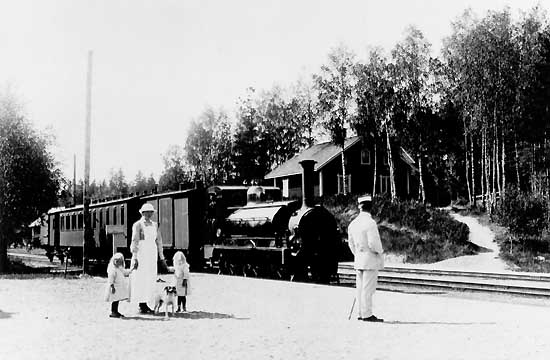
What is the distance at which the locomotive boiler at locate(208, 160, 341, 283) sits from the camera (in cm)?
1678

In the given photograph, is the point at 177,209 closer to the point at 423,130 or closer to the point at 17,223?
the point at 17,223

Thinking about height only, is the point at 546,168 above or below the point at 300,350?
above

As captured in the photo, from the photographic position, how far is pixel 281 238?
1725 centimetres

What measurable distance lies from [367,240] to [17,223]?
17.7 metres

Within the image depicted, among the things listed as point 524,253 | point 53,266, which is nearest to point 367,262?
point 524,253

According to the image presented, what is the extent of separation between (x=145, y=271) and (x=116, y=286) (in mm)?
531

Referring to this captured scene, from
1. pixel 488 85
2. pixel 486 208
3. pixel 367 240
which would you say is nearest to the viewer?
pixel 367 240

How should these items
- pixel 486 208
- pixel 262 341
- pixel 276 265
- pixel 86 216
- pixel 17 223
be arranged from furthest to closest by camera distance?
pixel 486 208 < pixel 17 223 < pixel 86 216 < pixel 276 265 < pixel 262 341

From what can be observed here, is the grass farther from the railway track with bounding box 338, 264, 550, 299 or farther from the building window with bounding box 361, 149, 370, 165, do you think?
the building window with bounding box 361, 149, 370, 165

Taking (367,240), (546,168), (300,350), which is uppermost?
(546,168)

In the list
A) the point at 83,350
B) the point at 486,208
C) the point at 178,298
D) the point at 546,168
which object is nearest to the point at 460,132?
the point at 486,208

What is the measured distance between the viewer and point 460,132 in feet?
162

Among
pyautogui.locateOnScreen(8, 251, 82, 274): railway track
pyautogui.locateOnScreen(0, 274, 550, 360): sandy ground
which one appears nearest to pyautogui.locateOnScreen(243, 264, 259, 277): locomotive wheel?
pyautogui.locateOnScreen(0, 274, 550, 360): sandy ground

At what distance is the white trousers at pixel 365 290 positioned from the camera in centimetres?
934
